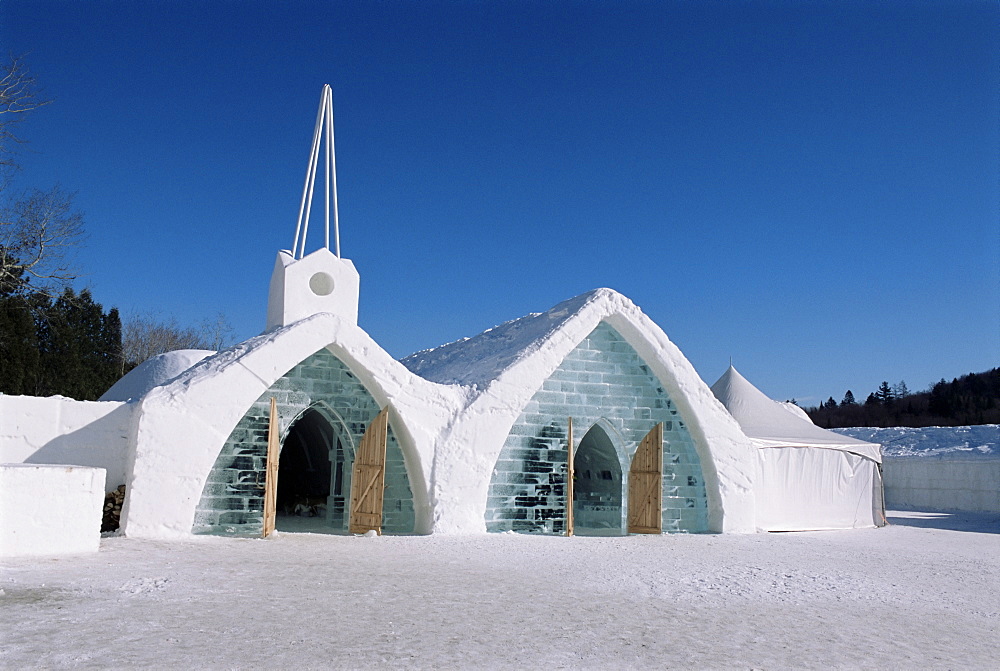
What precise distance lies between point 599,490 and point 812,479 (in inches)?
153

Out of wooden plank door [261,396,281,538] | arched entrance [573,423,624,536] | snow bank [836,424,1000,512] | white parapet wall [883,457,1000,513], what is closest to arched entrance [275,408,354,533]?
wooden plank door [261,396,281,538]

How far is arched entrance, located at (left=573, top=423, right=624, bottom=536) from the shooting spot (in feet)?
51.0

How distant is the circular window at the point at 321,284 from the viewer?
13.7 metres

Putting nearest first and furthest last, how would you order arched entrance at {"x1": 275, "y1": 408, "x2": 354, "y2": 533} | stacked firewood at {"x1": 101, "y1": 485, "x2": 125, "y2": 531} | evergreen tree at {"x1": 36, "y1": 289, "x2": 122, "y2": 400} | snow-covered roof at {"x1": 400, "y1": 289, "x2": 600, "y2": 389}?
1. stacked firewood at {"x1": 101, "y1": 485, "x2": 125, "y2": 531}
2. snow-covered roof at {"x1": 400, "y1": 289, "x2": 600, "y2": 389}
3. arched entrance at {"x1": 275, "y1": 408, "x2": 354, "y2": 533}
4. evergreen tree at {"x1": 36, "y1": 289, "x2": 122, "y2": 400}

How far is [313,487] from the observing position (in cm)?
1806

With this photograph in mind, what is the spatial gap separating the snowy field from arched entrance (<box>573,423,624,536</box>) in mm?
4860

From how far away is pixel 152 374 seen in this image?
62.4 ft

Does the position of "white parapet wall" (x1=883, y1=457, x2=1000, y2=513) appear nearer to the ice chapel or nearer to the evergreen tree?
the ice chapel

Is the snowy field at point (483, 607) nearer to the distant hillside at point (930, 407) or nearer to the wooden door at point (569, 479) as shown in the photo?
the wooden door at point (569, 479)

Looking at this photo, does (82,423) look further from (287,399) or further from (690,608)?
(690,608)

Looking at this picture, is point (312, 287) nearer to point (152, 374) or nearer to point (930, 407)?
point (152, 374)

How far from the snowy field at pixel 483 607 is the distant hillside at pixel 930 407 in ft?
111

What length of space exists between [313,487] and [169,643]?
43.7ft

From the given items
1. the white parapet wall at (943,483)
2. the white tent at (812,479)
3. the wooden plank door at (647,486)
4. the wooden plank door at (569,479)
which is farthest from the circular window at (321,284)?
the white parapet wall at (943,483)
